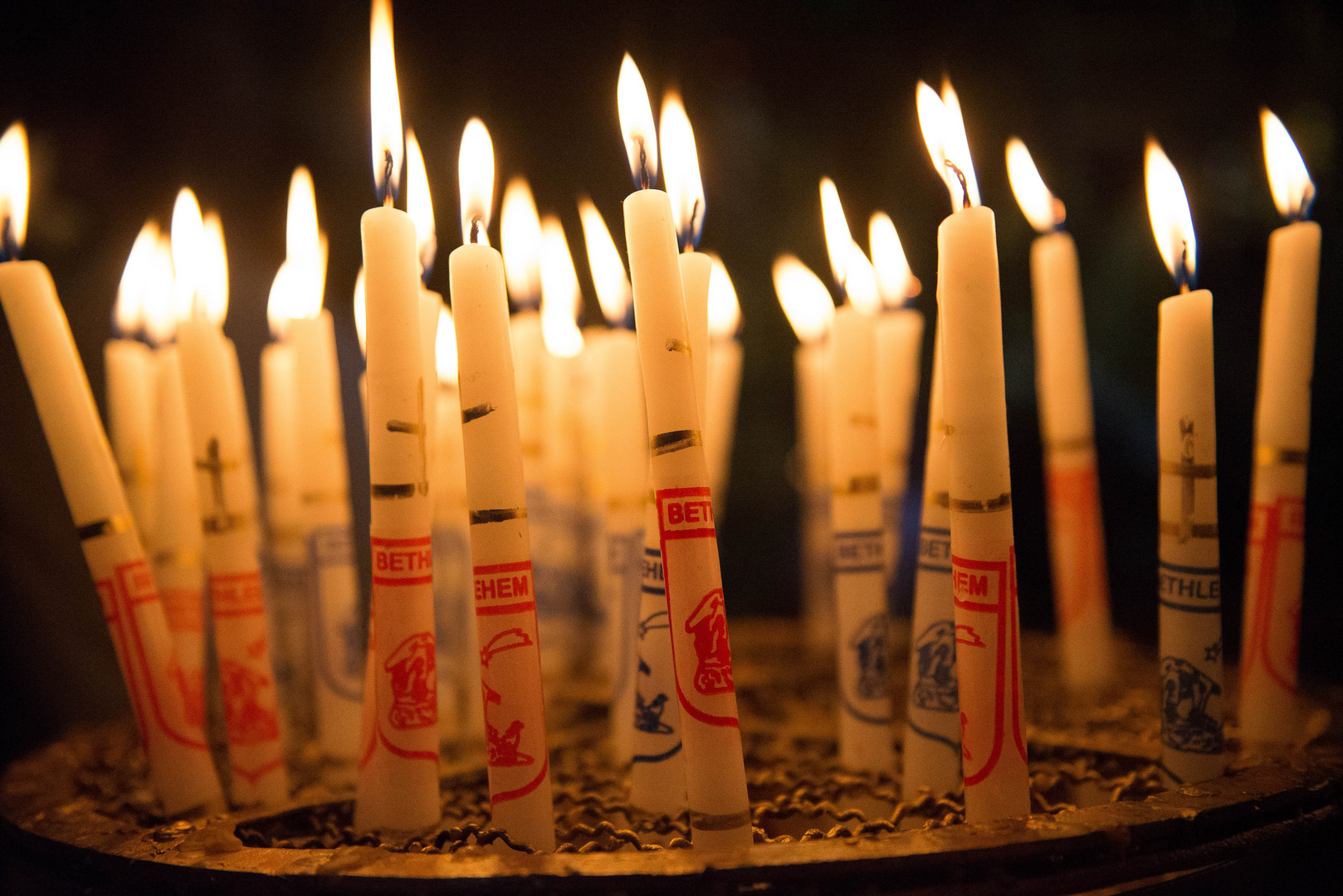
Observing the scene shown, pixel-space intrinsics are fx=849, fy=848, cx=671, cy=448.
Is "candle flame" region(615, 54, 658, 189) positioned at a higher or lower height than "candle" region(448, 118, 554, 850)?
higher

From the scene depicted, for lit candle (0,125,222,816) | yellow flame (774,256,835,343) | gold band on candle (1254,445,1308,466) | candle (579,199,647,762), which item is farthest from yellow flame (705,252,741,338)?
lit candle (0,125,222,816)

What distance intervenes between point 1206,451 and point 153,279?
1.73 meters

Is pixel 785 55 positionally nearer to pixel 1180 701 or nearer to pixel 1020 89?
pixel 1020 89

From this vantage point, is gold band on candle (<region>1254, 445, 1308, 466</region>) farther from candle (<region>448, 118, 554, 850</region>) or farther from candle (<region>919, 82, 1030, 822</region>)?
candle (<region>448, 118, 554, 850</region>)

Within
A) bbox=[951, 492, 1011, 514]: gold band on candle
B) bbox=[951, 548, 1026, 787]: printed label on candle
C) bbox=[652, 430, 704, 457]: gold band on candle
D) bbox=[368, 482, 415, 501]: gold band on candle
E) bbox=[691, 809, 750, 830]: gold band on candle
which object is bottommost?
bbox=[691, 809, 750, 830]: gold band on candle

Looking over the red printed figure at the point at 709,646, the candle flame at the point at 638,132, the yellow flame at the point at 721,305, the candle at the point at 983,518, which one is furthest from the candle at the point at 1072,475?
the red printed figure at the point at 709,646

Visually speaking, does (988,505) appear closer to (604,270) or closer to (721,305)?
(604,270)

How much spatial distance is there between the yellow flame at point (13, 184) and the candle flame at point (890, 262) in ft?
4.42

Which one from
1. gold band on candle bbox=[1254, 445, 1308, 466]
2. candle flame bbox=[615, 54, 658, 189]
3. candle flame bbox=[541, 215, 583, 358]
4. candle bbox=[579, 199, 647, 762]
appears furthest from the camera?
candle flame bbox=[541, 215, 583, 358]

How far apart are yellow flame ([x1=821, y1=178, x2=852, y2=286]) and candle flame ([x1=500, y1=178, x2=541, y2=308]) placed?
23.8 inches

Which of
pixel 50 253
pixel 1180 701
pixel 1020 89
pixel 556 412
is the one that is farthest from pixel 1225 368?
pixel 50 253

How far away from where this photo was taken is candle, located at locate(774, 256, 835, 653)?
1.89 m

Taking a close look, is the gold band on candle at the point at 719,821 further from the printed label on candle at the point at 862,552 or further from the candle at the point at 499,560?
the printed label on candle at the point at 862,552

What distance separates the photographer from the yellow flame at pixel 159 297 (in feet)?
5.05
